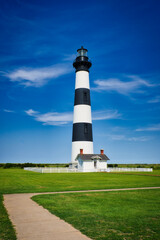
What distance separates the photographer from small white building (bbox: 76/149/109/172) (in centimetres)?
3863

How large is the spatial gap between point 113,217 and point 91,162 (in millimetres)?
32430

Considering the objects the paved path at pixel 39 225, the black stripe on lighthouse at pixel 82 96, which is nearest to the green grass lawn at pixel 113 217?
the paved path at pixel 39 225

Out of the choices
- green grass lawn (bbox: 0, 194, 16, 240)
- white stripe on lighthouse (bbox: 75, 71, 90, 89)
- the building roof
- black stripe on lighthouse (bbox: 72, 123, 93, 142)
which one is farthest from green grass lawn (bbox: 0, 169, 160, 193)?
white stripe on lighthouse (bbox: 75, 71, 90, 89)

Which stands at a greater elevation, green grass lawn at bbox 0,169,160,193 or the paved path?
green grass lawn at bbox 0,169,160,193

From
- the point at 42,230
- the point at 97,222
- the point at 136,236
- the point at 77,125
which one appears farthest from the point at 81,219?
the point at 77,125

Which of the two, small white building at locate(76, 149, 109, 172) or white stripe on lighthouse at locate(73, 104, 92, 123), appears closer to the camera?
small white building at locate(76, 149, 109, 172)

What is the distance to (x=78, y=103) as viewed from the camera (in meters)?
40.5

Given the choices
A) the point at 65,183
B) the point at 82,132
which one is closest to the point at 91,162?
the point at 82,132

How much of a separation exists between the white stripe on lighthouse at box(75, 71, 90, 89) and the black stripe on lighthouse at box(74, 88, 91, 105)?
0.81 m

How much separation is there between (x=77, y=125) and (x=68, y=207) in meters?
31.0

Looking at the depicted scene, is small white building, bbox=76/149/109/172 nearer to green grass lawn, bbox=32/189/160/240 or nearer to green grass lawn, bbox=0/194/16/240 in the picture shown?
green grass lawn, bbox=32/189/160/240

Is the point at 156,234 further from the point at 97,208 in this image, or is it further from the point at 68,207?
the point at 68,207

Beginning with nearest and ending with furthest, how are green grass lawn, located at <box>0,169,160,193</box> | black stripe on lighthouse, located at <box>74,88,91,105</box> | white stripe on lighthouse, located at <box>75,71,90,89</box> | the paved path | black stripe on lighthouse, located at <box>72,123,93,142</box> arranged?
the paved path, green grass lawn, located at <box>0,169,160,193</box>, black stripe on lighthouse, located at <box>72,123,93,142</box>, black stripe on lighthouse, located at <box>74,88,91,105</box>, white stripe on lighthouse, located at <box>75,71,90,89</box>

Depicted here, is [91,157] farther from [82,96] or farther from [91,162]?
[82,96]
